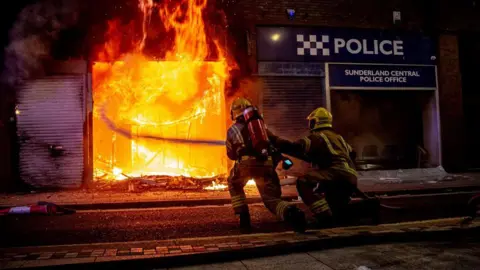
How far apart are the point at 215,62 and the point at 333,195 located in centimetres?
786

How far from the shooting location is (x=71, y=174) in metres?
11.1

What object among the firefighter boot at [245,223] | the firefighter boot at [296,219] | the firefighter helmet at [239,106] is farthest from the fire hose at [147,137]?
the firefighter boot at [296,219]

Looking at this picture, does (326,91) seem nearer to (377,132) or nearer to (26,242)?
(377,132)

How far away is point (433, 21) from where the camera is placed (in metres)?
14.1

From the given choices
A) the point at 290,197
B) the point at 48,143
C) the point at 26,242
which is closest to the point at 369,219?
the point at 290,197

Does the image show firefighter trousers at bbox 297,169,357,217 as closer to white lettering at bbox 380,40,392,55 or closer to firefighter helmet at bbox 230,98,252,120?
firefighter helmet at bbox 230,98,252,120

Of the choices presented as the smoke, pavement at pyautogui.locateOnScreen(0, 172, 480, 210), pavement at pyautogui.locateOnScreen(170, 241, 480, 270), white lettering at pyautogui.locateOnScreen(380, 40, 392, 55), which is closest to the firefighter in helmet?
pavement at pyautogui.locateOnScreen(170, 241, 480, 270)

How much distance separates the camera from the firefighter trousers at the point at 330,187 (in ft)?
17.4

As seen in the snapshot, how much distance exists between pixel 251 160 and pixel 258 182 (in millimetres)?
293

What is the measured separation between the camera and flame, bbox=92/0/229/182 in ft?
38.9

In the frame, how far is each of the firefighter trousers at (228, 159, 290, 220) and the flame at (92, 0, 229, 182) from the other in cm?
693

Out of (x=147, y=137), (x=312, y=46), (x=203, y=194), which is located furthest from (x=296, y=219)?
(x=312, y=46)

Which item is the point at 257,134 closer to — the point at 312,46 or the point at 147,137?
the point at 147,137

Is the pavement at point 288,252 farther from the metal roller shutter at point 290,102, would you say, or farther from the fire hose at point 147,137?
the fire hose at point 147,137
